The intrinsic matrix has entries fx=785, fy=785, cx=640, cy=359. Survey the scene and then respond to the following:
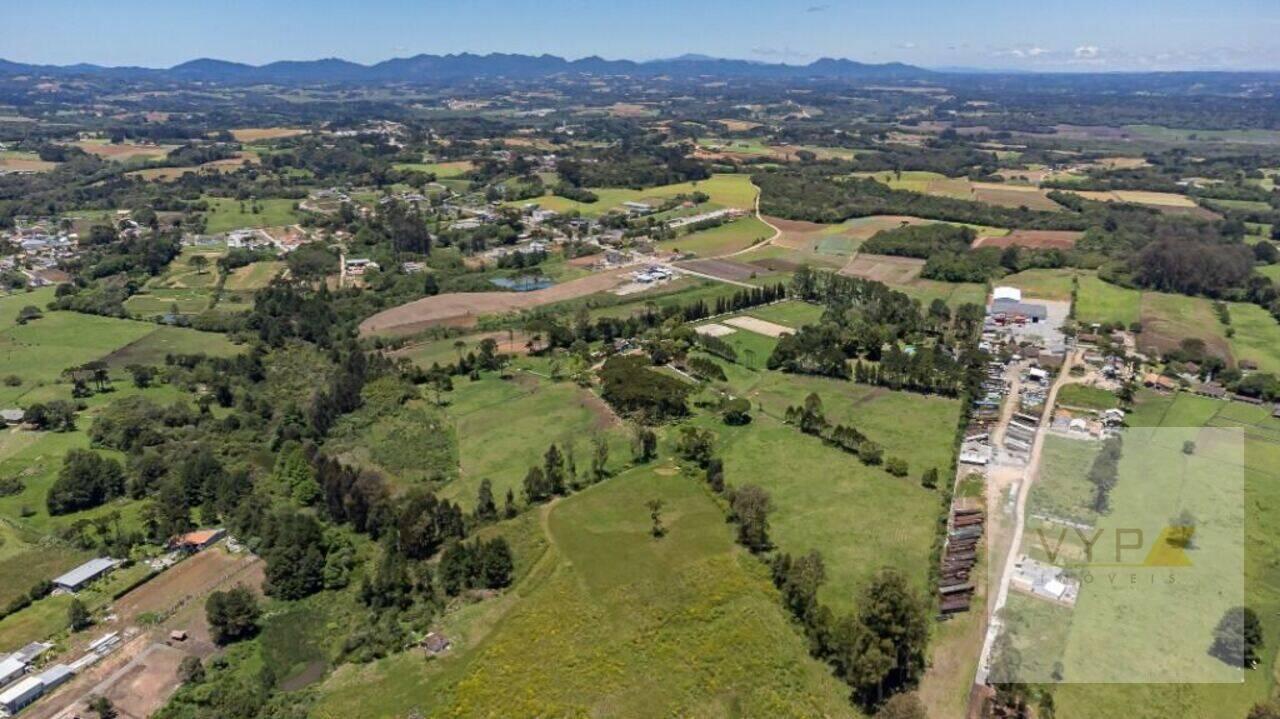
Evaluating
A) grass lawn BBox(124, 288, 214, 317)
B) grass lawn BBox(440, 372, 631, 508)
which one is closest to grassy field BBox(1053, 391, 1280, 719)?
grass lawn BBox(440, 372, 631, 508)

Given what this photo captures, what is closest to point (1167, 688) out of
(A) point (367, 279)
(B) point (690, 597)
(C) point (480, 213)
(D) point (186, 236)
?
(B) point (690, 597)

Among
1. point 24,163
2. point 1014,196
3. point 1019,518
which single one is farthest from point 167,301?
point 1014,196

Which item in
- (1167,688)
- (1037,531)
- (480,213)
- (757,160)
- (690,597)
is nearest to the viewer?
(1167,688)

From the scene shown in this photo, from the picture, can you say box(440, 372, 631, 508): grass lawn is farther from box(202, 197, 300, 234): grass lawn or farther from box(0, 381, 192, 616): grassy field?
box(202, 197, 300, 234): grass lawn

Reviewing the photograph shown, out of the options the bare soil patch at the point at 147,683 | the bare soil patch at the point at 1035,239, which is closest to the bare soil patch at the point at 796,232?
the bare soil patch at the point at 1035,239

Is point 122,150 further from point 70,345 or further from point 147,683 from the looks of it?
point 147,683

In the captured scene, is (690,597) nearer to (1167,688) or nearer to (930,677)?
(930,677)
